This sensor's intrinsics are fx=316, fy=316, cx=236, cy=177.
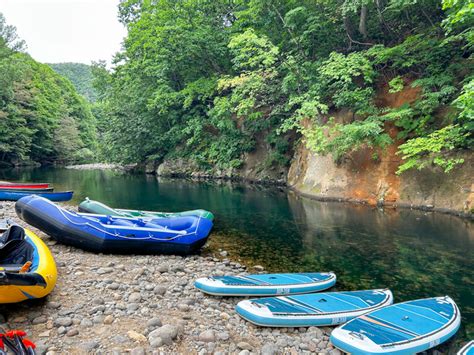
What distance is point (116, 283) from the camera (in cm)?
519

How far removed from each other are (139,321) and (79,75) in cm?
10732

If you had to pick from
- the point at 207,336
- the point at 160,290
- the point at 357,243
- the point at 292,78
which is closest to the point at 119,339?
the point at 207,336

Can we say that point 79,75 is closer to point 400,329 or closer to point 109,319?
point 109,319

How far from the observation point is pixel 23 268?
13.6 feet

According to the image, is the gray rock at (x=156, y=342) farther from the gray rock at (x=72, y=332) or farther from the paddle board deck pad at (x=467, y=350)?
the paddle board deck pad at (x=467, y=350)

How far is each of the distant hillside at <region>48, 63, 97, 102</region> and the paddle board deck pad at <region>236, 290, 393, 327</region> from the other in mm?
96872

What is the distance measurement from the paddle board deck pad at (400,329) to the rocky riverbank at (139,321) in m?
0.29

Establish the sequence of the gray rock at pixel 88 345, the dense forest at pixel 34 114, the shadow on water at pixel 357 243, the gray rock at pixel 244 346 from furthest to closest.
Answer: the dense forest at pixel 34 114, the shadow on water at pixel 357 243, the gray rock at pixel 244 346, the gray rock at pixel 88 345

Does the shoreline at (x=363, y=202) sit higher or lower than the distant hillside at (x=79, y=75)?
lower

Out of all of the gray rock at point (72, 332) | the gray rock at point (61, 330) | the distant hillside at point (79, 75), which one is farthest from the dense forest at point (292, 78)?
the distant hillside at point (79, 75)

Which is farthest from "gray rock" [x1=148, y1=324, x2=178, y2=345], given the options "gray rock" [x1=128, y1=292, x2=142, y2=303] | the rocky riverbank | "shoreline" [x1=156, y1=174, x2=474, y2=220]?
"shoreline" [x1=156, y1=174, x2=474, y2=220]

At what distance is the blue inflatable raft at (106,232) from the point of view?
6.68 metres

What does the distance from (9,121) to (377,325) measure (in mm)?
38250

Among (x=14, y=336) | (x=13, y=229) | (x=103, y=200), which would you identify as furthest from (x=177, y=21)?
(x=14, y=336)
